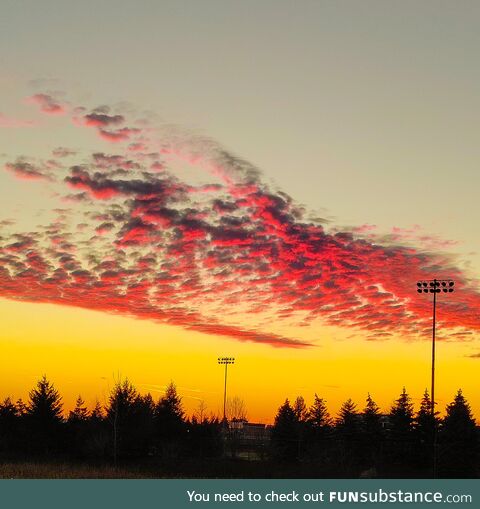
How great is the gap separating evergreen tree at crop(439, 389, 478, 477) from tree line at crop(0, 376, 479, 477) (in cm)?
11

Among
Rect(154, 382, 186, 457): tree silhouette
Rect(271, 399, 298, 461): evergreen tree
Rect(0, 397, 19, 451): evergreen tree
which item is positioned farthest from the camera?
Rect(271, 399, 298, 461): evergreen tree

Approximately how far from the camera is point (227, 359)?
349 feet

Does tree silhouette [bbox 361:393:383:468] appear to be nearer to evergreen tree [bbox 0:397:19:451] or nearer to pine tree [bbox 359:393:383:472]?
pine tree [bbox 359:393:383:472]

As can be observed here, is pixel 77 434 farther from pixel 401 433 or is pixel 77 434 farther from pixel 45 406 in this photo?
pixel 401 433

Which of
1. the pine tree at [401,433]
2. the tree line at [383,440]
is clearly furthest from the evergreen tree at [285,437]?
the pine tree at [401,433]

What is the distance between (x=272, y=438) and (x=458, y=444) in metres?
27.6

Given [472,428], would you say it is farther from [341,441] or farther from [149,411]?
[149,411]

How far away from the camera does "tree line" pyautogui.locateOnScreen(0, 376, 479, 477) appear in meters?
77.0

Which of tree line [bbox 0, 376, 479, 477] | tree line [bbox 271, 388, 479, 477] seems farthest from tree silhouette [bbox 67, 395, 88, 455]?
tree line [bbox 271, 388, 479, 477]

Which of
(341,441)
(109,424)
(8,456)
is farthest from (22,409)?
(341,441)

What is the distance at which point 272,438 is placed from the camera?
10056 centimetres

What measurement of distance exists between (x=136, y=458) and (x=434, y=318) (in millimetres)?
33861

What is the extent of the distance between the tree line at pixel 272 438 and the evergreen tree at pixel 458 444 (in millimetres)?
105

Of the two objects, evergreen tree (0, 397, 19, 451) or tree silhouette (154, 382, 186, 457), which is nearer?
evergreen tree (0, 397, 19, 451)
